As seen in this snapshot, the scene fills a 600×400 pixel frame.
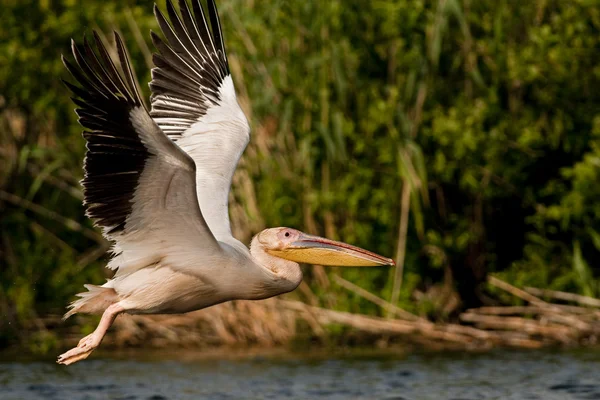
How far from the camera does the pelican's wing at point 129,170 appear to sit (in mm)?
5832

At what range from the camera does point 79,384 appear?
30.9ft

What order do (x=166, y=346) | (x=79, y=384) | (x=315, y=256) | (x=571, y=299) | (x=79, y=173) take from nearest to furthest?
1. (x=315, y=256)
2. (x=79, y=384)
3. (x=571, y=299)
4. (x=166, y=346)
5. (x=79, y=173)

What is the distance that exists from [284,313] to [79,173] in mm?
2645

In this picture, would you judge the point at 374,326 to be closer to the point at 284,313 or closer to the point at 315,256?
the point at 284,313

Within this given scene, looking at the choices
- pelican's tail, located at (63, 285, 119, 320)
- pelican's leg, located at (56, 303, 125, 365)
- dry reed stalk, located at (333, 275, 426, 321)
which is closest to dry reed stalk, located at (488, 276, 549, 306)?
dry reed stalk, located at (333, 275, 426, 321)

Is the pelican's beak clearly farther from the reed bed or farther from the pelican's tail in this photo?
the reed bed

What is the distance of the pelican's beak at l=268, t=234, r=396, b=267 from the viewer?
697 centimetres

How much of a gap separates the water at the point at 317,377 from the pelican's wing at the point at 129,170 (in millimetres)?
2357

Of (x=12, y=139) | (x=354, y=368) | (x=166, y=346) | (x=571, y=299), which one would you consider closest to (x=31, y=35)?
(x=12, y=139)

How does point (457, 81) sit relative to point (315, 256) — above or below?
above

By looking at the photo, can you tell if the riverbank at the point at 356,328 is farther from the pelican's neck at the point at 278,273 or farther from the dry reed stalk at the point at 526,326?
the pelican's neck at the point at 278,273

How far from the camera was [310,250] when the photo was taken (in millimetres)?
7086

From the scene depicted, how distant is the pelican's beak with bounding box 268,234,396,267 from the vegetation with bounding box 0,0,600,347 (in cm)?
362

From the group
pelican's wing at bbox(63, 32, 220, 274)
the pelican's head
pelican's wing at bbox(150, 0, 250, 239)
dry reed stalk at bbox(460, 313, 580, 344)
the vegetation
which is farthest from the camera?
the vegetation
